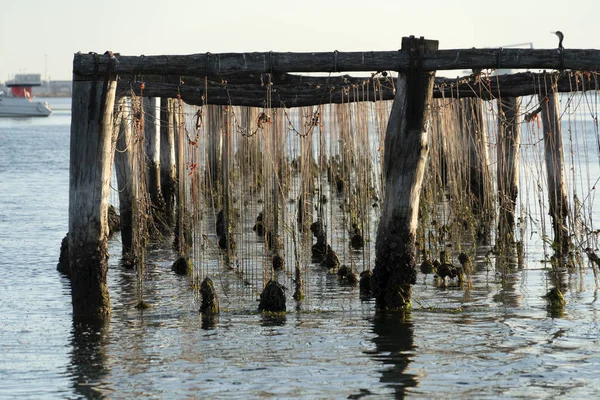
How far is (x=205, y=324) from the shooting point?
10195 mm

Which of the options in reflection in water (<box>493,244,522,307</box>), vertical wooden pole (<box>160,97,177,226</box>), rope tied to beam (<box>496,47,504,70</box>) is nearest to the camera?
rope tied to beam (<box>496,47,504,70</box>)

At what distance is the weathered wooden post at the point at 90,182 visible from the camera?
9852mm

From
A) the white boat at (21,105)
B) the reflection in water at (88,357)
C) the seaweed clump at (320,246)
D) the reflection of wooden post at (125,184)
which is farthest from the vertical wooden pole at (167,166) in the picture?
the white boat at (21,105)

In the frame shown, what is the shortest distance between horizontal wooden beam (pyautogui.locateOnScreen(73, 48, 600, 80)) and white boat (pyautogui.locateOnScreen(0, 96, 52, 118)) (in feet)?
274

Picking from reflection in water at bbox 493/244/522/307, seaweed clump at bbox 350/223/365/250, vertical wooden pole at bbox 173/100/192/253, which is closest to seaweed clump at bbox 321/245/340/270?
seaweed clump at bbox 350/223/365/250

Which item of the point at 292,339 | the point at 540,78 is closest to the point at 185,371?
the point at 292,339

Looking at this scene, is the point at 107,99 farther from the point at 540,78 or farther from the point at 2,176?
the point at 2,176

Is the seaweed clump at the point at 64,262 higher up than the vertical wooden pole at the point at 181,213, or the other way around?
the vertical wooden pole at the point at 181,213

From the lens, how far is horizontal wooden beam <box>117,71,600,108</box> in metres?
13.2

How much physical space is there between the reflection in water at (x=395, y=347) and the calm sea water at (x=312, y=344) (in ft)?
0.06

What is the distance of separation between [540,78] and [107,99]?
19.6ft

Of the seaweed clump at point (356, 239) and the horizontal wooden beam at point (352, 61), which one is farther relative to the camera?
the seaweed clump at point (356, 239)

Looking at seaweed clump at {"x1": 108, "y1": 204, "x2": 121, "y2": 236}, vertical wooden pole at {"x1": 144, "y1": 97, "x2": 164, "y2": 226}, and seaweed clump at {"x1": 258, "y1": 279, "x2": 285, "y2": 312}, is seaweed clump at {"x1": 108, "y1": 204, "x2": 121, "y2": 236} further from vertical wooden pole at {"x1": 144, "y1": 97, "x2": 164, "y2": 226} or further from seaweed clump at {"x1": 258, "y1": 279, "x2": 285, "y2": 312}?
seaweed clump at {"x1": 258, "y1": 279, "x2": 285, "y2": 312}

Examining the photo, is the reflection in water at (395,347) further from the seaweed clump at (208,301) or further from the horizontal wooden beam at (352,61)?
the horizontal wooden beam at (352,61)
